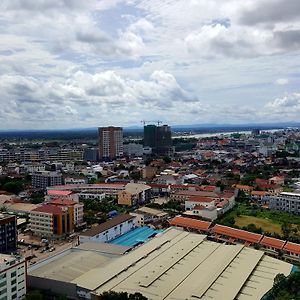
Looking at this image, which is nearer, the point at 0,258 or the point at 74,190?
the point at 0,258

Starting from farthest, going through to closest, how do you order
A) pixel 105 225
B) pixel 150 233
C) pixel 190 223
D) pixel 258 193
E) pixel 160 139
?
pixel 160 139 → pixel 258 193 → pixel 190 223 → pixel 150 233 → pixel 105 225

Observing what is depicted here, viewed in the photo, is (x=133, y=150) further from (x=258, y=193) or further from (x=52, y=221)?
(x=52, y=221)

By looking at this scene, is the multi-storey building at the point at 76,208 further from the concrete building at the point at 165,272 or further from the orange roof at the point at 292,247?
the orange roof at the point at 292,247

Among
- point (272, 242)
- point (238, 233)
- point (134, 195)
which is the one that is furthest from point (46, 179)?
point (272, 242)

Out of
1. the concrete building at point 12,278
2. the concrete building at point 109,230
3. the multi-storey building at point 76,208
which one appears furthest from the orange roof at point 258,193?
the concrete building at point 12,278

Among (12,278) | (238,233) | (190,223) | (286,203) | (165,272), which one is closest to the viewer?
(12,278)

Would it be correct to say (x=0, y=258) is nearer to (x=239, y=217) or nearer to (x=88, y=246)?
(x=88, y=246)

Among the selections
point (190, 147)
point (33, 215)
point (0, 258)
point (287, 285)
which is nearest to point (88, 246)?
point (0, 258)
